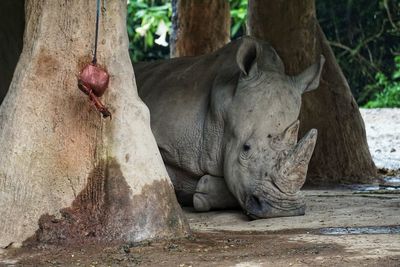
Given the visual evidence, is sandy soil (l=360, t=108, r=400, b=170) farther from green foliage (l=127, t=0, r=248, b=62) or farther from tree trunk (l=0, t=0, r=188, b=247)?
tree trunk (l=0, t=0, r=188, b=247)

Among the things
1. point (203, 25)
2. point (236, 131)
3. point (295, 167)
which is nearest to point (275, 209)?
point (295, 167)

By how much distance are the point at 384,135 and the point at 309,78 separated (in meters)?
8.14

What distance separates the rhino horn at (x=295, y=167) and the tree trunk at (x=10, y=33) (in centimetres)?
344

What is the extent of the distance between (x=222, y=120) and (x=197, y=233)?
1713mm

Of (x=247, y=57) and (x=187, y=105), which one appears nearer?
(x=247, y=57)

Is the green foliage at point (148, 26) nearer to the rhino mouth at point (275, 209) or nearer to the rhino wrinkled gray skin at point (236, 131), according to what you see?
the rhino wrinkled gray skin at point (236, 131)

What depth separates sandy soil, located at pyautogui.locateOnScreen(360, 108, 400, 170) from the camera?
1426cm

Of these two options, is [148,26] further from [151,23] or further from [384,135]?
[384,135]

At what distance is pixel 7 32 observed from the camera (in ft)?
34.6

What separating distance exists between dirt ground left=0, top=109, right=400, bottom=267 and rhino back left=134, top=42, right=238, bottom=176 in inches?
23.7

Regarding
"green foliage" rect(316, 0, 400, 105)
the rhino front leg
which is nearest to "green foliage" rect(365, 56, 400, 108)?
"green foliage" rect(316, 0, 400, 105)

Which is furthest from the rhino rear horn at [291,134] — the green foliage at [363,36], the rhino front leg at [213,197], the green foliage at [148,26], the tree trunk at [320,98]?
the green foliage at [363,36]

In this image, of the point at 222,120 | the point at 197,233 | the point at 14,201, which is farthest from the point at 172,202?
the point at 222,120

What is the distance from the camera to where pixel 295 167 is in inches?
311
